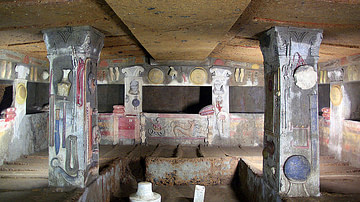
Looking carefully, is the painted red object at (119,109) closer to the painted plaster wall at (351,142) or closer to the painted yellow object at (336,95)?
the painted yellow object at (336,95)

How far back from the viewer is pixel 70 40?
3.36 m

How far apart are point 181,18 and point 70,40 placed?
5.21 feet

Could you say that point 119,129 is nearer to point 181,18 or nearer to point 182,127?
point 182,127

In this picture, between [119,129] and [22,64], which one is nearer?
[22,64]

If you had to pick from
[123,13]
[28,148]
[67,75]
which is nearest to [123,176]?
[28,148]

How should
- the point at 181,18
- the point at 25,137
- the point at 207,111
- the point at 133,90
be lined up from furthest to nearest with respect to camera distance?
1. the point at 133,90
2. the point at 207,111
3. the point at 25,137
4. the point at 181,18

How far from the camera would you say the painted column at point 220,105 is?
6.78 metres

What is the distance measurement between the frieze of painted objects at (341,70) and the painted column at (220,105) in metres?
2.29

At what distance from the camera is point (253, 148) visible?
647 centimetres

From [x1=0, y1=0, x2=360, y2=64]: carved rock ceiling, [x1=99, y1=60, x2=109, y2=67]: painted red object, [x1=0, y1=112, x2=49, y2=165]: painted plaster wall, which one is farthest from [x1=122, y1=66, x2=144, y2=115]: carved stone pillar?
[x1=0, y1=0, x2=360, y2=64]: carved rock ceiling

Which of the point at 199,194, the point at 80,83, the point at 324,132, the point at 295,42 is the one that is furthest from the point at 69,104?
the point at 324,132

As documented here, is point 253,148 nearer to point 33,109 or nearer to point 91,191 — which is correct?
point 91,191

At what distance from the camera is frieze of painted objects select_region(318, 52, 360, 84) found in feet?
16.4

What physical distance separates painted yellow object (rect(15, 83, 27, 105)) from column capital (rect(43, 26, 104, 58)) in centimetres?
258
